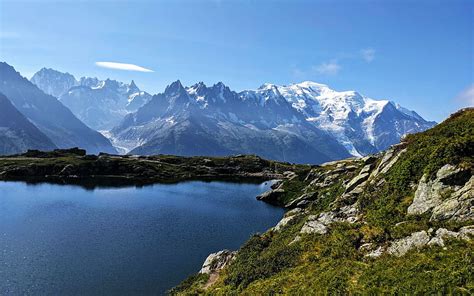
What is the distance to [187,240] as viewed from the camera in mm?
83375

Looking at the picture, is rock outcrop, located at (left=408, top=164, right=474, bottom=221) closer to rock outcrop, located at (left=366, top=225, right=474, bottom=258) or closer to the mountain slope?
the mountain slope

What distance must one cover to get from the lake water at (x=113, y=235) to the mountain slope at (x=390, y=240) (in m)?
16.0

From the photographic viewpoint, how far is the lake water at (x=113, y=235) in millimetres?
59938

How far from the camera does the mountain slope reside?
1033 inches

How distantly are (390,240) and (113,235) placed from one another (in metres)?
69.9

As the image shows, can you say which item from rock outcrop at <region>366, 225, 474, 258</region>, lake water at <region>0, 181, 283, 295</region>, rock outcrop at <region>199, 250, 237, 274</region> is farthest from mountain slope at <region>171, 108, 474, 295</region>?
lake water at <region>0, 181, 283, 295</region>

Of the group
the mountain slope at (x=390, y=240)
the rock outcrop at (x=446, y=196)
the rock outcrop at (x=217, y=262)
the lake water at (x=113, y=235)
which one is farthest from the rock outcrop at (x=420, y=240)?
the lake water at (x=113, y=235)

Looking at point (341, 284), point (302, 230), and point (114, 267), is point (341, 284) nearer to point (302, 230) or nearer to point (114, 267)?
point (302, 230)

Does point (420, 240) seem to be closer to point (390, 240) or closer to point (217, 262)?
point (390, 240)

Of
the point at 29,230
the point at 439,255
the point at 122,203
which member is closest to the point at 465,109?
the point at 439,255

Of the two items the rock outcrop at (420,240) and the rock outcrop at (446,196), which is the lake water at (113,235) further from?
the rock outcrop at (446,196)

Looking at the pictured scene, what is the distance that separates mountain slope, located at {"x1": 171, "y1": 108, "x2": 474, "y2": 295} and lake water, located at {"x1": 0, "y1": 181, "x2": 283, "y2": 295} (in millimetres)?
16044

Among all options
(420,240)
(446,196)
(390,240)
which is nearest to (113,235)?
(390,240)

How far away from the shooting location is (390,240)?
32.8 meters
